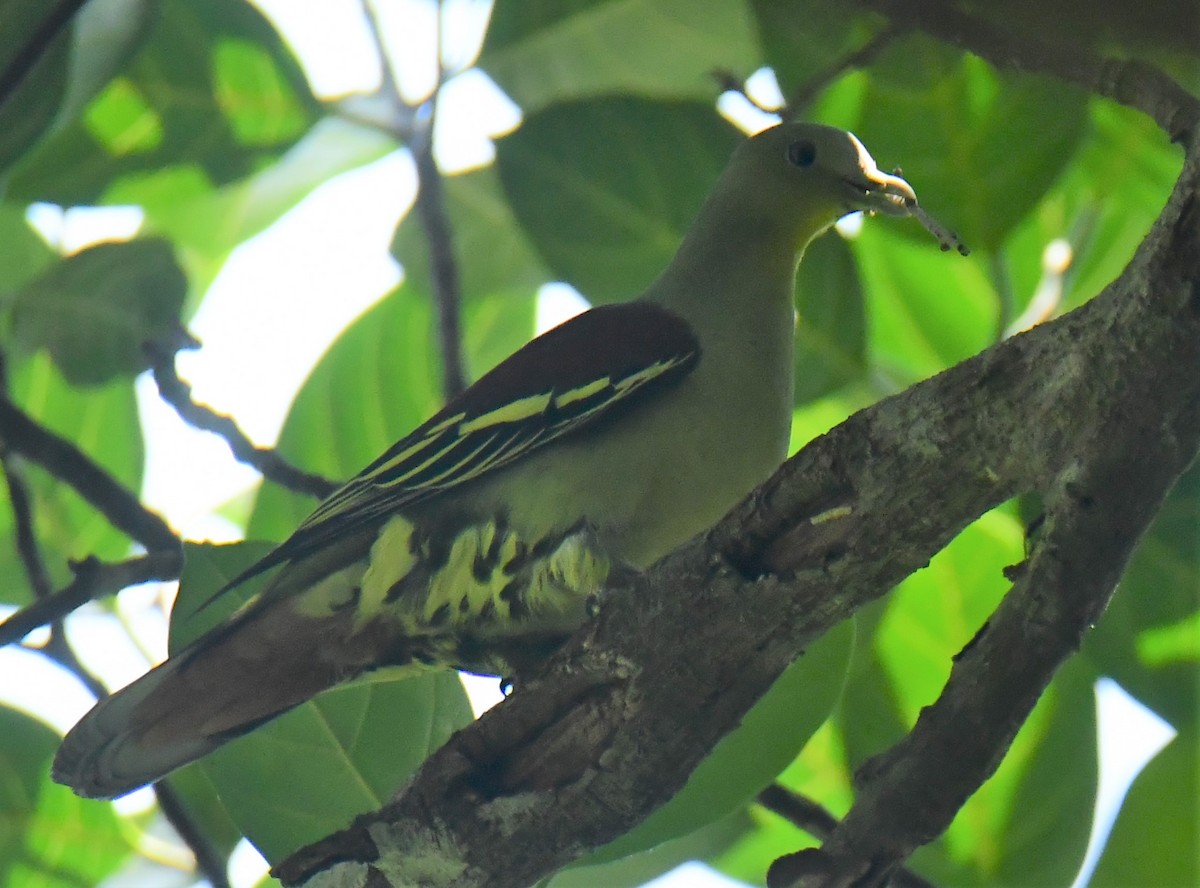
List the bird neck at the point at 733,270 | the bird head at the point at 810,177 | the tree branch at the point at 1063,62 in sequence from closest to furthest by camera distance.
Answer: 1. the tree branch at the point at 1063,62
2. the bird head at the point at 810,177
3. the bird neck at the point at 733,270

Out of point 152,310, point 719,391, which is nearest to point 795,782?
point 719,391

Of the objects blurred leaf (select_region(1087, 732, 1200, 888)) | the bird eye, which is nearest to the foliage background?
blurred leaf (select_region(1087, 732, 1200, 888))

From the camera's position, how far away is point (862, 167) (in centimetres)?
347

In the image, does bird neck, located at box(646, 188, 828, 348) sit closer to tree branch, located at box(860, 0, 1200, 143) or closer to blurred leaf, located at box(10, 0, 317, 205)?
tree branch, located at box(860, 0, 1200, 143)

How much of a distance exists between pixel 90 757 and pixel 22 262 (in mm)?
1765

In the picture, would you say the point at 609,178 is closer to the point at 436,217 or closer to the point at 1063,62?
the point at 436,217

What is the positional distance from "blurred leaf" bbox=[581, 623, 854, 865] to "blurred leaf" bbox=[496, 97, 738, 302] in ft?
3.95

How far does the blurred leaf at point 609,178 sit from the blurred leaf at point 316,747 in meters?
1.06

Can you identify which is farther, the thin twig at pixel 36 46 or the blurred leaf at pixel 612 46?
the blurred leaf at pixel 612 46

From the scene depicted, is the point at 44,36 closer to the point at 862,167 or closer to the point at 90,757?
the point at 90,757

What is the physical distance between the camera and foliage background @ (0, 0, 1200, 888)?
295 centimetres

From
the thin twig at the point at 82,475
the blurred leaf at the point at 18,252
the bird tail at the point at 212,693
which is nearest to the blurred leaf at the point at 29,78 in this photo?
the thin twig at the point at 82,475

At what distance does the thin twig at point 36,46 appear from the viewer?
125 inches

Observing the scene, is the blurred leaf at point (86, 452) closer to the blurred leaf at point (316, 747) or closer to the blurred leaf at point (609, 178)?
the blurred leaf at point (316, 747)
